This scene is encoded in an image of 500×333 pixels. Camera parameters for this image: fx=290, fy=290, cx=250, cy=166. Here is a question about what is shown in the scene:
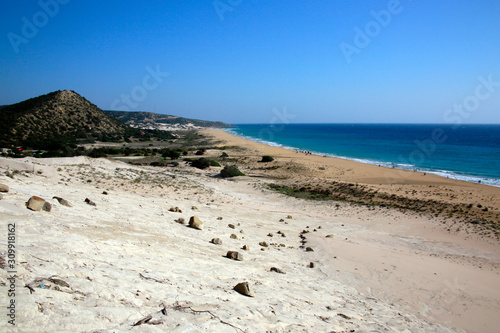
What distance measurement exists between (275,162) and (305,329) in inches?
1307

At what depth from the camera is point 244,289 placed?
568 cm

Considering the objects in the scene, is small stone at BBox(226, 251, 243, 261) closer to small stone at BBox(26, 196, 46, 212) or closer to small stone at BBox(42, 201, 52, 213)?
small stone at BBox(42, 201, 52, 213)

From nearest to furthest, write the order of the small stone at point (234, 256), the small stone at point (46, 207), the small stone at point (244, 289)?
the small stone at point (244, 289)
the small stone at point (46, 207)
the small stone at point (234, 256)

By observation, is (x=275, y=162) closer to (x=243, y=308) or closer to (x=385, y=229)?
(x=385, y=229)

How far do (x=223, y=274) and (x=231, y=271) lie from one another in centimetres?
34

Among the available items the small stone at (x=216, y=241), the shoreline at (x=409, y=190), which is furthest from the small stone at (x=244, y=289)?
the shoreline at (x=409, y=190)

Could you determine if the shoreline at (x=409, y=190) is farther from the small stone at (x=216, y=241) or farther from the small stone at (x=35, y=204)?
the small stone at (x=35, y=204)

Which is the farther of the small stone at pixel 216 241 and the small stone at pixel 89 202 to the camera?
the small stone at pixel 89 202

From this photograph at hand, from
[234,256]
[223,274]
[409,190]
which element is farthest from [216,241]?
[409,190]

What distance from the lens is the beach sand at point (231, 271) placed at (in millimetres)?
4215

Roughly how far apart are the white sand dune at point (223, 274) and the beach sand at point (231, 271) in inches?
1.1

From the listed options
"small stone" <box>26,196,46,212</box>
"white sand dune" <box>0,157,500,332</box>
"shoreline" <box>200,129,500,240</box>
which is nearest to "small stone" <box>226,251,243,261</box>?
"white sand dune" <box>0,157,500,332</box>

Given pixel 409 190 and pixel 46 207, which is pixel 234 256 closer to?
pixel 46 207

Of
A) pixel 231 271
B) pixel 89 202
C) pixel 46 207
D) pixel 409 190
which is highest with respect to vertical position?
pixel 409 190
